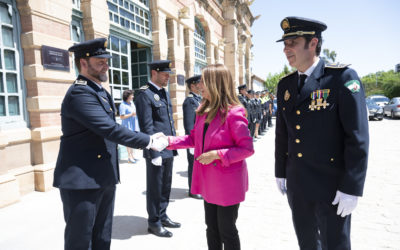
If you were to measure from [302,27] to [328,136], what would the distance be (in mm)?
849

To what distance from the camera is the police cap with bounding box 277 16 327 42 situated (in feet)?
6.36

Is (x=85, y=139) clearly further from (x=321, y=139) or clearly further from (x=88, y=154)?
(x=321, y=139)

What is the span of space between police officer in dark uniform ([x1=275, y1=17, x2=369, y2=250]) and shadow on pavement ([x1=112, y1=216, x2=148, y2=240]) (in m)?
2.18

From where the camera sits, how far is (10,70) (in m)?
4.68

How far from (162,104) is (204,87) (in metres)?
1.36

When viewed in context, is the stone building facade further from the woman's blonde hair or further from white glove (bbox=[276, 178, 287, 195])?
white glove (bbox=[276, 178, 287, 195])

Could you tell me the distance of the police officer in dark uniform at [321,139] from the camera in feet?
5.73

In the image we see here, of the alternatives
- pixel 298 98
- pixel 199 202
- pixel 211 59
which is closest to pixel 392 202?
pixel 199 202

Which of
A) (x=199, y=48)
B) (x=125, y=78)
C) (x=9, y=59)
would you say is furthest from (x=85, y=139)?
(x=199, y=48)

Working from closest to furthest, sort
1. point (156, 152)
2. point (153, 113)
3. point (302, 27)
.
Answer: point (302, 27), point (156, 152), point (153, 113)

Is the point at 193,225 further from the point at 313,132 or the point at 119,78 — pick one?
the point at 119,78

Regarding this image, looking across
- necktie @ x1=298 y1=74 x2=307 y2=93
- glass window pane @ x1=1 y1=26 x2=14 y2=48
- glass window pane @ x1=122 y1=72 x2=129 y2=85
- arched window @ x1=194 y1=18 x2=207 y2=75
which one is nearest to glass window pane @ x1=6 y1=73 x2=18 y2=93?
glass window pane @ x1=1 y1=26 x2=14 y2=48

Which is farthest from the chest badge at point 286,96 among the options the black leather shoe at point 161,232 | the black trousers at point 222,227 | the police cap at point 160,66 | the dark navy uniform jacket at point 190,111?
the dark navy uniform jacket at point 190,111

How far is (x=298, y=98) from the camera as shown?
6.60 ft
